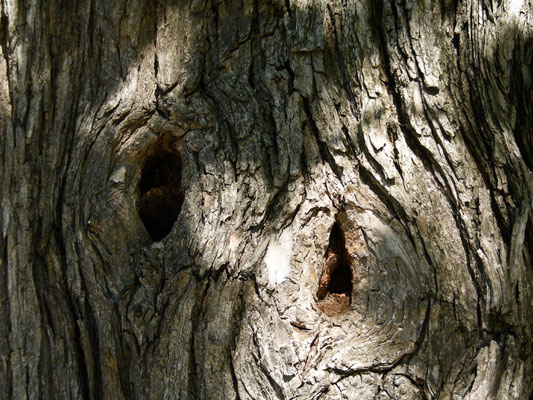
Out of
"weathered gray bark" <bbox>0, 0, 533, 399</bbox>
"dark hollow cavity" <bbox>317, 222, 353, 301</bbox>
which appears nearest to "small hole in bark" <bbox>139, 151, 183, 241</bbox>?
"weathered gray bark" <bbox>0, 0, 533, 399</bbox>

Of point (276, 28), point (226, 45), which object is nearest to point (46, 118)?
point (226, 45)

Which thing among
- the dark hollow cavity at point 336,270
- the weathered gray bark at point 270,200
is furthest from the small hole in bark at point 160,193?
the dark hollow cavity at point 336,270

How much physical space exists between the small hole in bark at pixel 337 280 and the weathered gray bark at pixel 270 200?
0.01 metres

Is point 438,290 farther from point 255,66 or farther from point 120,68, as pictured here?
point 120,68

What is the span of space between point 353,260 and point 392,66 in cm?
79

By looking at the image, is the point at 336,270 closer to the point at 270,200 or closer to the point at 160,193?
the point at 270,200

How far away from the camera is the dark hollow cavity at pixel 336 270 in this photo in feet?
7.17

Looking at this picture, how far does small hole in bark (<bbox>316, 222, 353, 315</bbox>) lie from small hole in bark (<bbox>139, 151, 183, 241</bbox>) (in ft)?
2.20

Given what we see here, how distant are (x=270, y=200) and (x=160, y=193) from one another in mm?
515

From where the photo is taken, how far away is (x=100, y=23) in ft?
7.59

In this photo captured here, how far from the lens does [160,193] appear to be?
2.32 meters

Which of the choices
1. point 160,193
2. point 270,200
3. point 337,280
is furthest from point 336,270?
point 160,193

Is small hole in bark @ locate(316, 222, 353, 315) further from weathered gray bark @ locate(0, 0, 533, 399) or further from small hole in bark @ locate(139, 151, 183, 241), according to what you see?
small hole in bark @ locate(139, 151, 183, 241)

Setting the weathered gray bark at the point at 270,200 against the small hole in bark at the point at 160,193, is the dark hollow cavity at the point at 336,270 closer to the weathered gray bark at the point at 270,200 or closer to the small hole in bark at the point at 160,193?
the weathered gray bark at the point at 270,200
